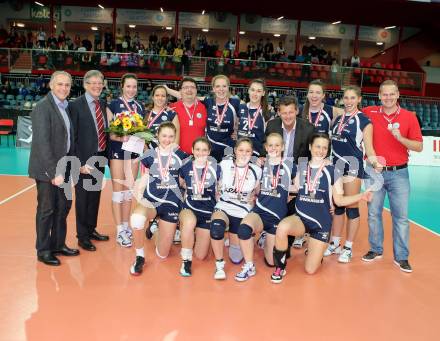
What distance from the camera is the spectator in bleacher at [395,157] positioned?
14.5 feet

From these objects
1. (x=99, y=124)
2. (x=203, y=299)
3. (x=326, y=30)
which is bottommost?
(x=203, y=299)

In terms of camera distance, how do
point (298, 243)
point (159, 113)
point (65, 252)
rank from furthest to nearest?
point (298, 243), point (159, 113), point (65, 252)

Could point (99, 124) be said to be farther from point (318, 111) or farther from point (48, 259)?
point (318, 111)

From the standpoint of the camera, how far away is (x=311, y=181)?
14.1 ft

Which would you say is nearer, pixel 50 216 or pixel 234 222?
pixel 50 216

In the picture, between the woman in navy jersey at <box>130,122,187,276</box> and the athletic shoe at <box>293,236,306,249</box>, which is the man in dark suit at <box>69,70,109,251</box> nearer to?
the woman in navy jersey at <box>130,122,187,276</box>

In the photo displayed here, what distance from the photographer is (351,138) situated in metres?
4.66

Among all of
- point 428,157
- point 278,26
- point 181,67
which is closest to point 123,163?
point 428,157

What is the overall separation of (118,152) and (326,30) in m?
21.9

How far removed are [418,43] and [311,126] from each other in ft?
73.5

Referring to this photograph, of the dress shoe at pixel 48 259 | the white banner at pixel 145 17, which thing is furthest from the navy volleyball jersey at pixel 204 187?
the white banner at pixel 145 17

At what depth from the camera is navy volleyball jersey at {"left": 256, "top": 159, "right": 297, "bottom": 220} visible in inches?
173

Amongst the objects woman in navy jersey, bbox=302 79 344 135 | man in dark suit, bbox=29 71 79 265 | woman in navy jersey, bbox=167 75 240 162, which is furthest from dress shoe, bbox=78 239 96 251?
woman in navy jersey, bbox=302 79 344 135

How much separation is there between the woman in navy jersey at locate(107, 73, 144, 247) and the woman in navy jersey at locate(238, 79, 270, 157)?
1225 mm
